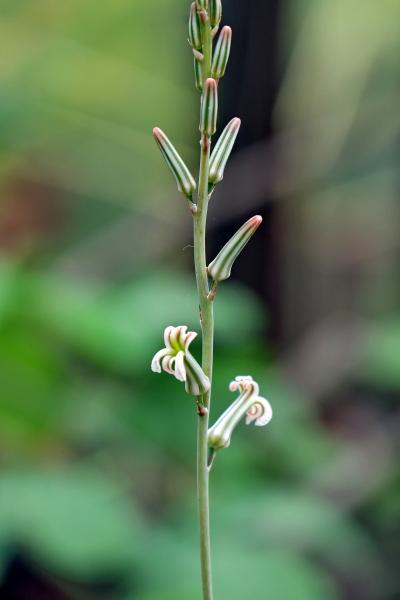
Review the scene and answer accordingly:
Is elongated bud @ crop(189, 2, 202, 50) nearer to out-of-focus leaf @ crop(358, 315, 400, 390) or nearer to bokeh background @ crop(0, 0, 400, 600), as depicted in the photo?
bokeh background @ crop(0, 0, 400, 600)

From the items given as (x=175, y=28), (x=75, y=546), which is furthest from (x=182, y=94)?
(x=75, y=546)

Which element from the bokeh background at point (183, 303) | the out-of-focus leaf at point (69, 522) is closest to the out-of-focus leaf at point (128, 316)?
the bokeh background at point (183, 303)

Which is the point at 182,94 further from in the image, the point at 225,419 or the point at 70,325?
the point at 225,419

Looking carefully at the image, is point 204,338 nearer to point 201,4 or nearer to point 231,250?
point 231,250

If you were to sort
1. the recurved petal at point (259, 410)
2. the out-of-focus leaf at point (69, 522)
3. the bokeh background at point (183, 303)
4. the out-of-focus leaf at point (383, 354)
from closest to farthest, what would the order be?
the recurved petal at point (259, 410)
the out-of-focus leaf at point (69, 522)
the bokeh background at point (183, 303)
the out-of-focus leaf at point (383, 354)

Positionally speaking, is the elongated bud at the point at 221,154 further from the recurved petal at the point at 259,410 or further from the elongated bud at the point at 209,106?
the recurved petal at the point at 259,410

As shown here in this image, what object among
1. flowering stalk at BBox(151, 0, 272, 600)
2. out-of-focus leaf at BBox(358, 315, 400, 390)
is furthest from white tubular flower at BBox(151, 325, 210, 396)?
out-of-focus leaf at BBox(358, 315, 400, 390)

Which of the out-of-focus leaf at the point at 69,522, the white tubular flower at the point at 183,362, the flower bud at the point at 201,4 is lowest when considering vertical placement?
the out-of-focus leaf at the point at 69,522
